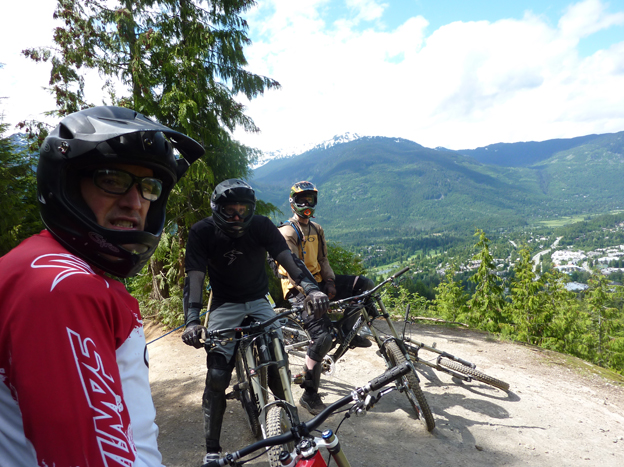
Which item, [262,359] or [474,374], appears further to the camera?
[474,374]

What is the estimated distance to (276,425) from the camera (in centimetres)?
288

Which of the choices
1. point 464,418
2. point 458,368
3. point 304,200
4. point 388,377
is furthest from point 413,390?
point 304,200

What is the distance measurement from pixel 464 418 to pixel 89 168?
16.6 ft

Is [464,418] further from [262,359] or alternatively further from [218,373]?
[218,373]

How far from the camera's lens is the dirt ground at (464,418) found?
383cm

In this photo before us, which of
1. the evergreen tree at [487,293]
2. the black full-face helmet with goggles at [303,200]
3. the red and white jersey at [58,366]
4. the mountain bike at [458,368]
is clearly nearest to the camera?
the red and white jersey at [58,366]

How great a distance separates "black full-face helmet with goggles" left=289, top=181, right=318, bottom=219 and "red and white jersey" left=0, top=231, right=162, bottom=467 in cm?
446

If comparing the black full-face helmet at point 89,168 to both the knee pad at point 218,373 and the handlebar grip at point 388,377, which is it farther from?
the knee pad at point 218,373

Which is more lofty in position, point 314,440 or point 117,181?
point 117,181

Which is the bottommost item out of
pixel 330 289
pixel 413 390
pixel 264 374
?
pixel 413 390

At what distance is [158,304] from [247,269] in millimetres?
6845

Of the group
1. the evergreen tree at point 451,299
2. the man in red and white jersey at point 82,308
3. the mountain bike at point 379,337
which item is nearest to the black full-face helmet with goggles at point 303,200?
the mountain bike at point 379,337

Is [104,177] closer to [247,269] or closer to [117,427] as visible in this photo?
[117,427]

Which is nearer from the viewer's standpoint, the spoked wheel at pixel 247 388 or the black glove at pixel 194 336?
the black glove at pixel 194 336
